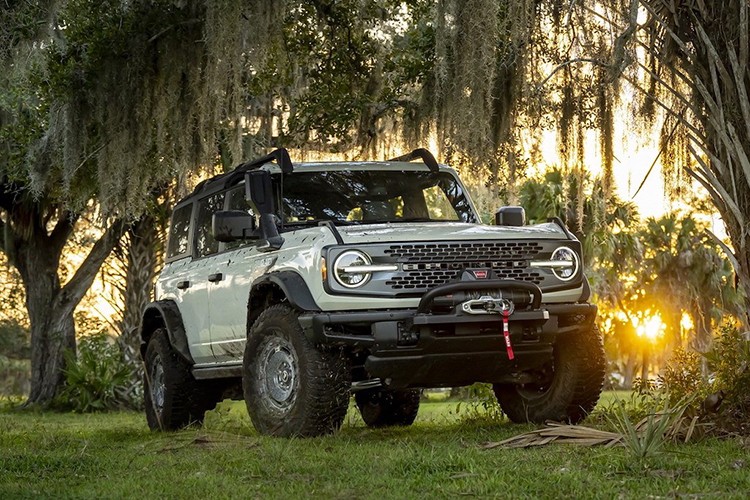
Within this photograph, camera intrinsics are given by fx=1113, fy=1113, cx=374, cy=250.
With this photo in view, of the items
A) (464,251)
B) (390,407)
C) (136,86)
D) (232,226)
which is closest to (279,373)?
(232,226)

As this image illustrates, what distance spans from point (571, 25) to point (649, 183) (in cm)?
163

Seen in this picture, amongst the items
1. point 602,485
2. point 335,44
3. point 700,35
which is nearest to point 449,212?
point 700,35

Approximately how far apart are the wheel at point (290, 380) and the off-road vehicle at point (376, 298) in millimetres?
11

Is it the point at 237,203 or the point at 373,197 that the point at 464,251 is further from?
the point at 237,203

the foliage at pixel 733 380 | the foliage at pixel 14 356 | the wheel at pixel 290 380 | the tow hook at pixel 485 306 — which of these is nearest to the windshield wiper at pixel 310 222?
the wheel at pixel 290 380

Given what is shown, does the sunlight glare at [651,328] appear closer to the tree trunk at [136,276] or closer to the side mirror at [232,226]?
the tree trunk at [136,276]

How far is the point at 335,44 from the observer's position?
13.8 metres

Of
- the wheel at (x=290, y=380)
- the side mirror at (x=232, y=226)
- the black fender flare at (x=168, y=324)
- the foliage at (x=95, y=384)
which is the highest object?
the side mirror at (x=232, y=226)

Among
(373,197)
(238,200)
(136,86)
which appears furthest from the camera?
(136,86)

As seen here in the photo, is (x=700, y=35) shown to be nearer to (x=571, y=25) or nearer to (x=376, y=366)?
(x=571, y=25)

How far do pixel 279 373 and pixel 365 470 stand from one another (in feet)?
5.65

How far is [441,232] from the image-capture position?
24.7 ft

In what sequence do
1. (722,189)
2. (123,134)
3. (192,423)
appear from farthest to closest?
(123,134) → (192,423) → (722,189)

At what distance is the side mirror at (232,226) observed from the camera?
7988mm
